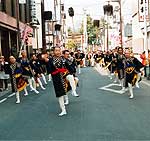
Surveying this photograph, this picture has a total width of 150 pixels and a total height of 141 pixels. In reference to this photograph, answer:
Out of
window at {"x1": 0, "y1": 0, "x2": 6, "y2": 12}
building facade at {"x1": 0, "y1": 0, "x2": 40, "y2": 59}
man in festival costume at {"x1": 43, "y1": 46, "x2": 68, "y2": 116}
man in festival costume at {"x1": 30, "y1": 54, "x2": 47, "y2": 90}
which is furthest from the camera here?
window at {"x1": 0, "y1": 0, "x2": 6, "y2": 12}

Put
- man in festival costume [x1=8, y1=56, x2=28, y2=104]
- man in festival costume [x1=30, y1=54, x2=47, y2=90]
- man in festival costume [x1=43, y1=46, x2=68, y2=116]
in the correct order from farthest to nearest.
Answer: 1. man in festival costume [x1=30, y1=54, x2=47, y2=90]
2. man in festival costume [x1=8, y1=56, x2=28, y2=104]
3. man in festival costume [x1=43, y1=46, x2=68, y2=116]

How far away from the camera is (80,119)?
36.7 feet

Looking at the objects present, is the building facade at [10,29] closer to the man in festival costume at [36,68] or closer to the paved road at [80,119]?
the man in festival costume at [36,68]

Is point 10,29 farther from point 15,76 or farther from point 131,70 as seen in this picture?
point 131,70

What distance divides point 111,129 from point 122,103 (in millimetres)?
4811

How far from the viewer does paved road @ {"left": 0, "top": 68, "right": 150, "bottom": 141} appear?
906 centimetres

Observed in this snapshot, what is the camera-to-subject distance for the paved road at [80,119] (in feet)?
29.7

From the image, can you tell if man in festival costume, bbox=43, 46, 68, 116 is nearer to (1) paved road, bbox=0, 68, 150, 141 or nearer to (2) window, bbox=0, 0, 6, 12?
(1) paved road, bbox=0, 68, 150, 141

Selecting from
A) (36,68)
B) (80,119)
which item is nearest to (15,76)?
(80,119)

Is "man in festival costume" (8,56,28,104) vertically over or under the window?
under

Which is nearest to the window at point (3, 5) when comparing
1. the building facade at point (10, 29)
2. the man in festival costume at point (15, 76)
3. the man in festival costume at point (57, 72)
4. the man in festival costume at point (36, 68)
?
the building facade at point (10, 29)

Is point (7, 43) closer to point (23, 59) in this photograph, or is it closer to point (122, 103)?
point (23, 59)

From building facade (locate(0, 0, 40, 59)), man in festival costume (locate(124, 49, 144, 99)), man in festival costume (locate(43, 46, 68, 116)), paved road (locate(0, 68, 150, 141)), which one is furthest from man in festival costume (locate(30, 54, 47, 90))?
man in festival costume (locate(43, 46, 68, 116))

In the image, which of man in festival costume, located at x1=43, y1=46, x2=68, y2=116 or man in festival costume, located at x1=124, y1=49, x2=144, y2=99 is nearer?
Answer: man in festival costume, located at x1=43, y1=46, x2=68, y2=116
